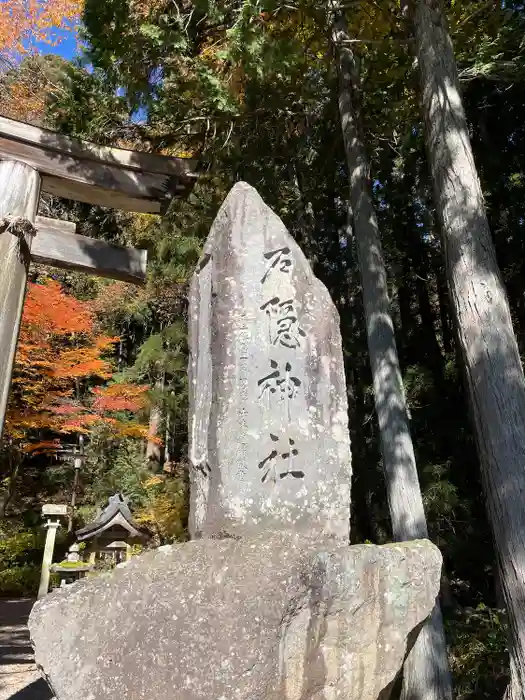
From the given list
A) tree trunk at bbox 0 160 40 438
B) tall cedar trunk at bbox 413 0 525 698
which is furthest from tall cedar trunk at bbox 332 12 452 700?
tree trunk at bbox 0 160 40 438

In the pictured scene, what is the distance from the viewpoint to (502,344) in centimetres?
383

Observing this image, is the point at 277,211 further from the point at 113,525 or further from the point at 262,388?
the point at 262,388

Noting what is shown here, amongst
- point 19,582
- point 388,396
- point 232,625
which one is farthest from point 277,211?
point 19,582

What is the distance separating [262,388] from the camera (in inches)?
119

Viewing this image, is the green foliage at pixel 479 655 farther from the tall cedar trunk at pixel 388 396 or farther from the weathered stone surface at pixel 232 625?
the weathered stone surface at pixel 232 625

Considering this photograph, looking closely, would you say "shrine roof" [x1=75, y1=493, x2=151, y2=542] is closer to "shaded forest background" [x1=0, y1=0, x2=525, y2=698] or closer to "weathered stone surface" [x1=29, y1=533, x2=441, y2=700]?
"shaded forest background" [x1=0, y1=0, x2=525, y2=698]

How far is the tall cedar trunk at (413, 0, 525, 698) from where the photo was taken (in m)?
3.50

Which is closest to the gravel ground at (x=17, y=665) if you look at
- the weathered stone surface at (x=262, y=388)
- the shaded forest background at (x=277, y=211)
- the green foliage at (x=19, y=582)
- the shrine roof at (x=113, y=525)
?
the shrine roof at (x=113, y=525)

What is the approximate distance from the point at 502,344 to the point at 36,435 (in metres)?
15.2

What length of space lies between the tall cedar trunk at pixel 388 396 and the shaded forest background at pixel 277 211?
0.77 meters

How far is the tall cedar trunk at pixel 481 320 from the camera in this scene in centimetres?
350

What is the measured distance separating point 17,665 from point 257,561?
614cm

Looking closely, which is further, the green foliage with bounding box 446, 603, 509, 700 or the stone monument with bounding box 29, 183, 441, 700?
the green foliage with bounding box 446, 603, 509, 700

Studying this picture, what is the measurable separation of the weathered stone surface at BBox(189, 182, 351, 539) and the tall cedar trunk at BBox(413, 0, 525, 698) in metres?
1.28
